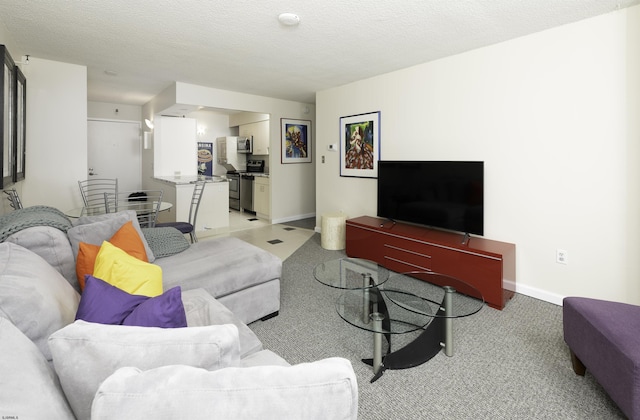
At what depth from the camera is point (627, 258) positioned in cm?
261

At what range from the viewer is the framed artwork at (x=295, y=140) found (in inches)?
247

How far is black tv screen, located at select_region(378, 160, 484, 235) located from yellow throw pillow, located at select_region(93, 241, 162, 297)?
2.76 m

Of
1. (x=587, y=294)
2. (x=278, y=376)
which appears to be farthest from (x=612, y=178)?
(x=278, y=376)

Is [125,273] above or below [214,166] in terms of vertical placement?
below

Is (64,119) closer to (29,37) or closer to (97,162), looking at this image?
(29,37)

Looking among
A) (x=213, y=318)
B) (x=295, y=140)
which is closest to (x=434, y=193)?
(x=213, y=318)

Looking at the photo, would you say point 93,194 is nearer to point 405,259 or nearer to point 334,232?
point 334,232

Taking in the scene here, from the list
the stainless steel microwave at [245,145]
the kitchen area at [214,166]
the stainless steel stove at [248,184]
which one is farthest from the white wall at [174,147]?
the stainless steel microwave at [245,145]

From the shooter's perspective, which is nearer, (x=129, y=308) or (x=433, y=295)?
(x=129, y=308)

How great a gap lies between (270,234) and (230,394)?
494 centimetres

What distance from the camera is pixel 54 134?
155 inches

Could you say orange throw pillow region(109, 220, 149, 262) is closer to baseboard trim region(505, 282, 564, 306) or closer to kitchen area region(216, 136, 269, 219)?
baseboard trim region(505, 282, 564, 306)

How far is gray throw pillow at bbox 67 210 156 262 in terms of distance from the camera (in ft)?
6.85

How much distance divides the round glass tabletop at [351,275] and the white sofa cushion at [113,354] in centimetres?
165
